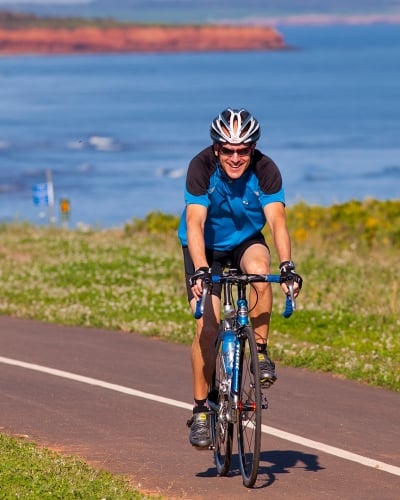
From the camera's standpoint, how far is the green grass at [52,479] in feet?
23.8

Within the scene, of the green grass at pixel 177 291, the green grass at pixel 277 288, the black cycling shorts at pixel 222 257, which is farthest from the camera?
the green grass at pixel 277 288

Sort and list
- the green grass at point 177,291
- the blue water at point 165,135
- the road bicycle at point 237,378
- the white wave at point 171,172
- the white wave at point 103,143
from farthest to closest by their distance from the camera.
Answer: the white wave at point 103,143 → the white wave at point 171,172 → the blue water at point 165,135 → the green grass at point 177,291 → the road bicycle at point 237,378

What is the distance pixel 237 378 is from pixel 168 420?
6.94 feet

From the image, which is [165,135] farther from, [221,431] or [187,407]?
[221,431]

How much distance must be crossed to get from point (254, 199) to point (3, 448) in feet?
7.55

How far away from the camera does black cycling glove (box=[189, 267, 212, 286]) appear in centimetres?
755

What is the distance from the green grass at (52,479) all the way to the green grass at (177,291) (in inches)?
0.6

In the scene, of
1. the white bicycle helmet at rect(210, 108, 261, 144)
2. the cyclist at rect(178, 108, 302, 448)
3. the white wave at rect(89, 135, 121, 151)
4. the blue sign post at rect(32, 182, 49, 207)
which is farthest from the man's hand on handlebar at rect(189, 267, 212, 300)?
the white wave at rect(89, 135, 121, 151)

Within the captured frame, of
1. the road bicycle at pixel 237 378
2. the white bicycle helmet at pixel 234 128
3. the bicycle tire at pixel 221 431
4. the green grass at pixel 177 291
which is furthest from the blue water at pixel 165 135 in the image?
the white bicycle helmet at pixel 234 128

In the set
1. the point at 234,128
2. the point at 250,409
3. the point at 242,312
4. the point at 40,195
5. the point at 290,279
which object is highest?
the point at 40,195

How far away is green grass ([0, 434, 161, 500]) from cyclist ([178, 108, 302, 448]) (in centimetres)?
74

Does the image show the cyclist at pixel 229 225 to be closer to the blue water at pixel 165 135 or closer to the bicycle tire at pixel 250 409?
the bicycle tire at pixel 250 409

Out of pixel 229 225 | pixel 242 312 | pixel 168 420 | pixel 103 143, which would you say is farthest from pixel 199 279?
pixel 103 143

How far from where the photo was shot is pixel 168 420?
9.67 m
